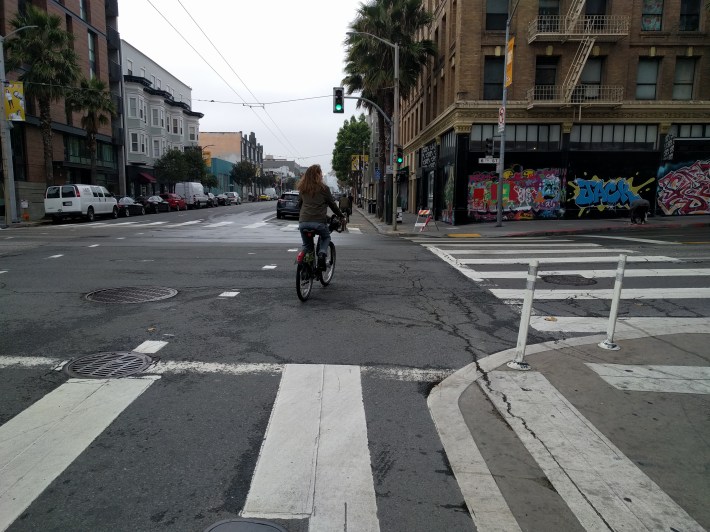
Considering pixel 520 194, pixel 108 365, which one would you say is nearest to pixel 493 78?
pixel 520 194

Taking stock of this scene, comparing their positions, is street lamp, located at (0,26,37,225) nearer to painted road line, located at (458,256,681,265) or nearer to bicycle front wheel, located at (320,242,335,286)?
bicycle front wheel, located at (320,242,335,286)

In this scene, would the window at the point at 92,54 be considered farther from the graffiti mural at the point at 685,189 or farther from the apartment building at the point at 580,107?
the graffiti mural at the point at 685,189

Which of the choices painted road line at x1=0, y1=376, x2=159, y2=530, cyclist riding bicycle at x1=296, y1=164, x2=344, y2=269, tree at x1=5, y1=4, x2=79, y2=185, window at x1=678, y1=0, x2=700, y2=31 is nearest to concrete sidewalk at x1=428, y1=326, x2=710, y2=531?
painted road line at x1=0, y1=376, x2=159, y2=530

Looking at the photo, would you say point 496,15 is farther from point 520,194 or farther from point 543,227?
point 543,227

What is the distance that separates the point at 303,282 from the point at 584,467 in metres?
5.05

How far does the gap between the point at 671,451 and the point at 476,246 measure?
12018 millimetres

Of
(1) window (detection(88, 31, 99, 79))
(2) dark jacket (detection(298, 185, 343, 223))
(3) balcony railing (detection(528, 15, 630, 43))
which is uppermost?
(1) window (detection(88, 31, 99, 79))

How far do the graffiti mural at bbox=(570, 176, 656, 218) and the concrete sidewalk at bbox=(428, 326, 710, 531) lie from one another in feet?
71.6

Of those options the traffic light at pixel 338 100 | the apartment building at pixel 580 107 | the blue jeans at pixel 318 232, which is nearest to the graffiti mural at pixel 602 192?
the apartment building at pixel 580 107

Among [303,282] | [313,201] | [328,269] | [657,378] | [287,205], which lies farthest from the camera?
[287,205]

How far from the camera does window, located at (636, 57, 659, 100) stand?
24734 millimetres

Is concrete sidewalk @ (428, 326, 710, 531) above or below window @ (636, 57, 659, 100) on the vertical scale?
below

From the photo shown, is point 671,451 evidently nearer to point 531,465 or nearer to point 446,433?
point 531,465

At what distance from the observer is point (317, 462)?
10.7 feet
